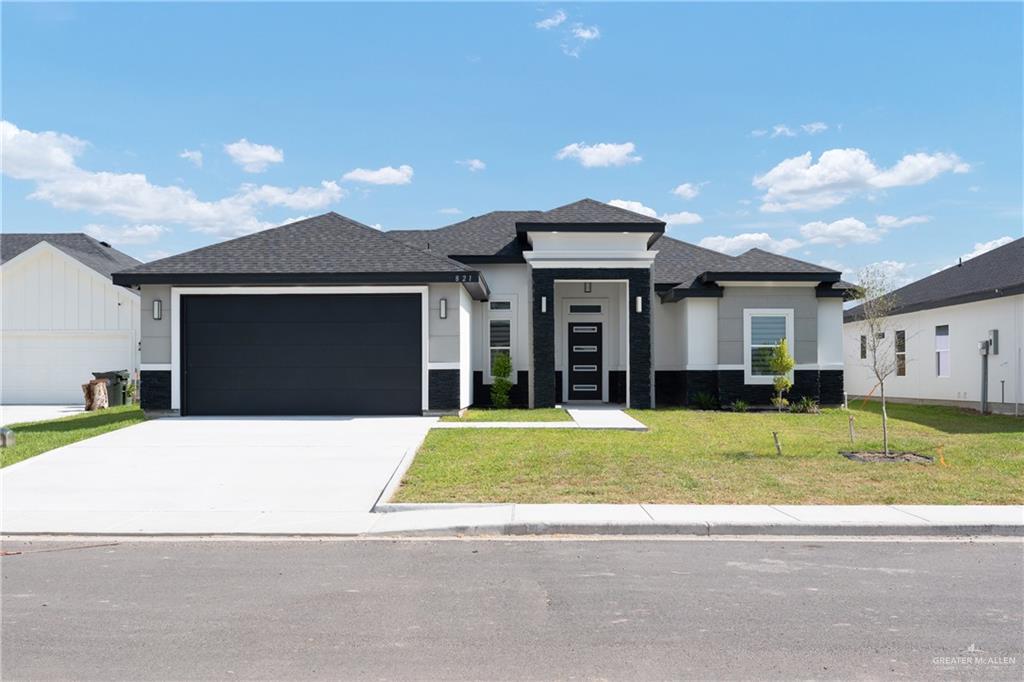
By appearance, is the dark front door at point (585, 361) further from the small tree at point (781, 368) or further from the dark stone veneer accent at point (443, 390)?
the dark stone veneer accent at point (443, 390)

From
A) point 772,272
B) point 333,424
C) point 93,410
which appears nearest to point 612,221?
point 772,272

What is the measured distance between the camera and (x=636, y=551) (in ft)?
23.9

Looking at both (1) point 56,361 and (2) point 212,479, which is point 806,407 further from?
(1) point 56,361

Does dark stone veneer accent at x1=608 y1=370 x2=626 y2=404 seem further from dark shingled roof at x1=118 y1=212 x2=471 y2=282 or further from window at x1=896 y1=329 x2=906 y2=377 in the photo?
window at x1=896 y1=329 x2=906 y2=377

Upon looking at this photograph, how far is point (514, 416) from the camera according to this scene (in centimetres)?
1748

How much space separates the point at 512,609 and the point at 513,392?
15.0 metres

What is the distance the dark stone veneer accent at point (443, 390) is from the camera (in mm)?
17312

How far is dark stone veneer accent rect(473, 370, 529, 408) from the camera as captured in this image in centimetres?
2059

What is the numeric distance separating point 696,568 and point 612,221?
44.8 feet

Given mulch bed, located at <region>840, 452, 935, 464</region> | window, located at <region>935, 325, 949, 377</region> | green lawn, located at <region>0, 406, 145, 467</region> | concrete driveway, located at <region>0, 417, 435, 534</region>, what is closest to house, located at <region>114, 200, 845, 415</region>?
green lawn, located at <region>0, 406, 145, 467</region>

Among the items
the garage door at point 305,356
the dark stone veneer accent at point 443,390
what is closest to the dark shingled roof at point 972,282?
the dark stone veneer accent at point 443,390

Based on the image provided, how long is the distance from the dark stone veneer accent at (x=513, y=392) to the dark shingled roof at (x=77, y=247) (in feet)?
42.9

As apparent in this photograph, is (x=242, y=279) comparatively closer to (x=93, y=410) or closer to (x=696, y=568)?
(x=93, y=410)

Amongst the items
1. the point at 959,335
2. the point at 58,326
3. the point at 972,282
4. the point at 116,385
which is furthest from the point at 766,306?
the point at 58,326
